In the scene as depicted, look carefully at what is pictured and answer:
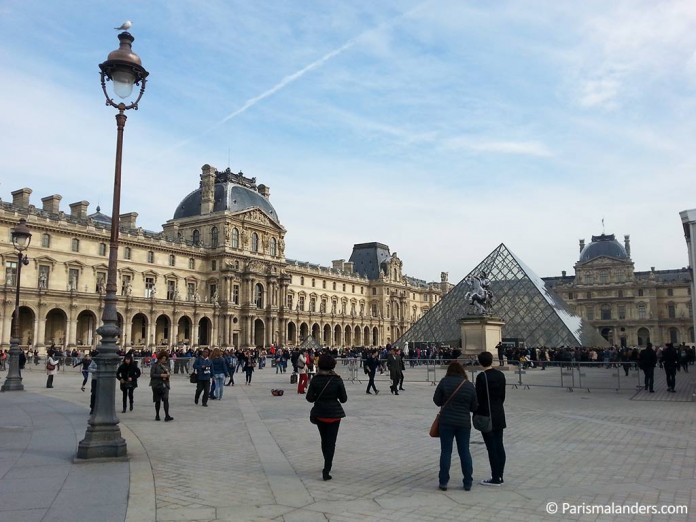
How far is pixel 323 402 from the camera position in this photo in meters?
7.04

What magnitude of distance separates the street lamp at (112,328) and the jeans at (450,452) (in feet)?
14.3

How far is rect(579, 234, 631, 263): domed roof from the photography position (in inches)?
3696

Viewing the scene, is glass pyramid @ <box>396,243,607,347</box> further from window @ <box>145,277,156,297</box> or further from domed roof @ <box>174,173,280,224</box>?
domed roof @ <box>174,173,280,224</box>

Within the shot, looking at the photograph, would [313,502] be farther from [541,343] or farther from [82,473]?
[541,343]

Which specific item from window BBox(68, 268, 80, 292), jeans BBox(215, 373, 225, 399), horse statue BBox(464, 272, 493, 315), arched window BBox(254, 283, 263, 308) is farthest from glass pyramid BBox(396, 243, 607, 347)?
window BBox(68, 268, 80, 292)

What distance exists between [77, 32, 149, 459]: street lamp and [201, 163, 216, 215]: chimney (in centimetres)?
5783

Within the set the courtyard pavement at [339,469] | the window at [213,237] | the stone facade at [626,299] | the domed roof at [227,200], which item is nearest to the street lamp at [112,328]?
the courtyard pavement at [339,469]

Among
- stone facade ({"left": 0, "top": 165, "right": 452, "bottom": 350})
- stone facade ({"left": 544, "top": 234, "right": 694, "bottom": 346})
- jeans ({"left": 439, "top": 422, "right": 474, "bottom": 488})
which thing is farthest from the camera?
stone facade ({"left": 544, "top": 234, "right": 694, "bottom": 346})

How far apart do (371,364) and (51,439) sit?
1062cm

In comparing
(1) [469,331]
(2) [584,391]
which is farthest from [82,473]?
(1) [469,331]

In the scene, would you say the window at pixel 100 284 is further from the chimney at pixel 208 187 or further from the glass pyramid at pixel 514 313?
the glass pyramid at pixel 514 313

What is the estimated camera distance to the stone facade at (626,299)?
3506 inches

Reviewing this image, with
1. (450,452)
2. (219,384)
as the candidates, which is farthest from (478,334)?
(450,452)

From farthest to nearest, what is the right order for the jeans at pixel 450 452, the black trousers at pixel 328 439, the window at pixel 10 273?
the window at pixel 10 273
the black trousers at pixel 328 439
the jeans at pixel 450 452
